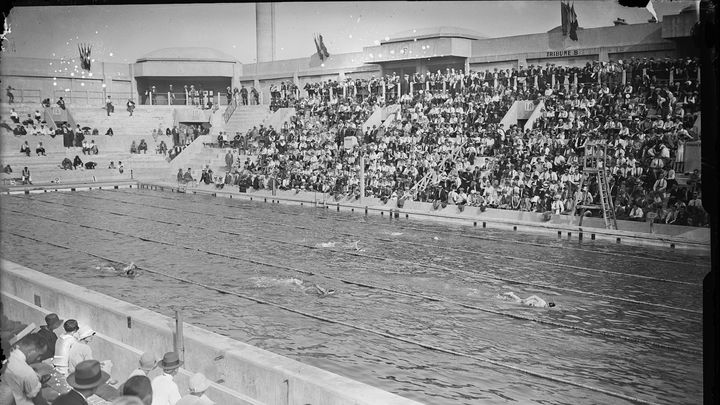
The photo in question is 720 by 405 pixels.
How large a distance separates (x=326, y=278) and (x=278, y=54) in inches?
1375

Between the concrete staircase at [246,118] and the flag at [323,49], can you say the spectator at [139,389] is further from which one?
the flag at [323,49]

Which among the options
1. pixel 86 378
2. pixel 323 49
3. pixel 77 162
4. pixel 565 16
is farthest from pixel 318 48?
pixel 86 378

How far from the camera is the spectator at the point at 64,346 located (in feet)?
20.9

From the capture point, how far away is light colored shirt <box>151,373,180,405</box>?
5309 millimetres

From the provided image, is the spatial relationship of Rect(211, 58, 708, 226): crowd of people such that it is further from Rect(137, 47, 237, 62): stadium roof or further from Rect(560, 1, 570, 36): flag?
Rect(137, 47, 237, 62): stadium roof

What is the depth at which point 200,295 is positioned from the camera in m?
12.1

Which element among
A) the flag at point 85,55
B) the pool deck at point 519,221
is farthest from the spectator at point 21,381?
the flag at point 85,55

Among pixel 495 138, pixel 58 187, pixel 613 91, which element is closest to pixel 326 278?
pixel 495 138

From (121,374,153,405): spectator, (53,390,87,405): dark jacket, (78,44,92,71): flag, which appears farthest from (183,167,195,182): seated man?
(53,390,87,405): dark jacket

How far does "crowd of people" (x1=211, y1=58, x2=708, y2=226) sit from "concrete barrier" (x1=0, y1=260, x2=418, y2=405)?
13744mm

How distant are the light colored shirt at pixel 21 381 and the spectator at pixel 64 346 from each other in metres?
0.85

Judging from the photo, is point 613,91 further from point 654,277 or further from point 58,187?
point 58,187

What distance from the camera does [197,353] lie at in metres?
6.57

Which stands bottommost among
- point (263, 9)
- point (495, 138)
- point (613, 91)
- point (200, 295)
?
point (200, 295)
